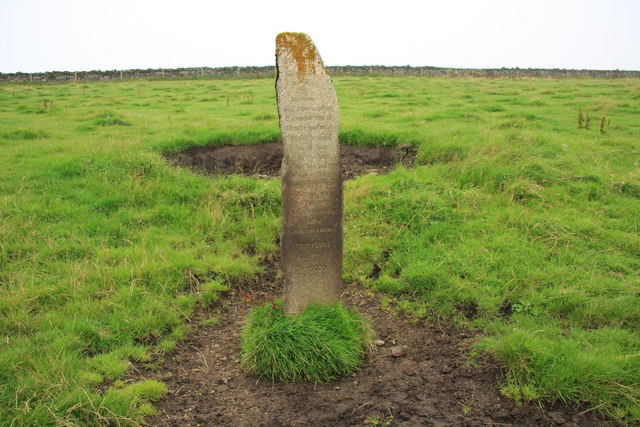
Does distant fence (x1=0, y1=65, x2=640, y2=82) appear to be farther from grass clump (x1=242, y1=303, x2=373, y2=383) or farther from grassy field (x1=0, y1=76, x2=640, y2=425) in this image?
grass clump (x1=242, y1=303, x2=373, y2=383)

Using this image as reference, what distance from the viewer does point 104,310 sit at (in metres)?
5.11

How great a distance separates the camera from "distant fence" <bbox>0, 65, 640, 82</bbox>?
30141mm

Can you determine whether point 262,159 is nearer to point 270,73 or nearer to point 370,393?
point 370,393

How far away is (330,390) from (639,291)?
3585mm

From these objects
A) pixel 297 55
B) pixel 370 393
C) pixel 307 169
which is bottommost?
pixel 370 393

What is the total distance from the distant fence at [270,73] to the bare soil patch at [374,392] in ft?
101

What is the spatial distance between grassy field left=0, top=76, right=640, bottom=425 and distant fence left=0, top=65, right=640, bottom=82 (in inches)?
874

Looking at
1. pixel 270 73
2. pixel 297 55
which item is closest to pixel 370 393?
pixel 297 55

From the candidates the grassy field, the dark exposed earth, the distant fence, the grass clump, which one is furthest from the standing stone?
the distant fence

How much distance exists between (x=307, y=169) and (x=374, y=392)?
82.6 inches

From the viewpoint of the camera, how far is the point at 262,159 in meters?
10.5

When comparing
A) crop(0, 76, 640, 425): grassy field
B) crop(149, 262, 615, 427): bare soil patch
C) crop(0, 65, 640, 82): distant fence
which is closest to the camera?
crop(149, 262, 615, 427): bare soil patch

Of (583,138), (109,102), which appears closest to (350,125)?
(583,138)

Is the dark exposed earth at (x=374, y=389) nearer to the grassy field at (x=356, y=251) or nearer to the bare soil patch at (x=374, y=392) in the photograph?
the bare soil patch at (x=374, y=392)
